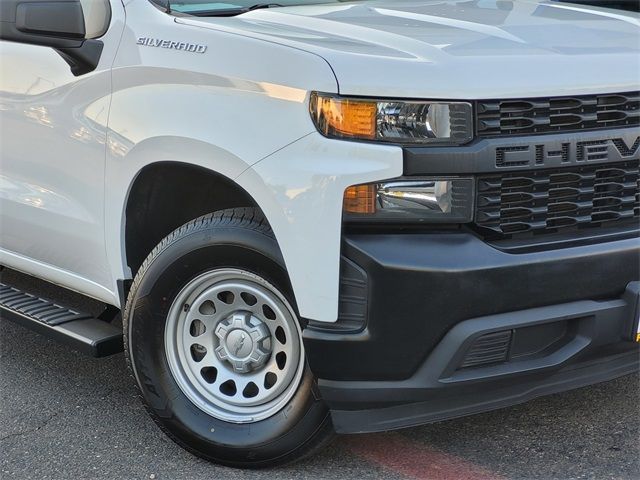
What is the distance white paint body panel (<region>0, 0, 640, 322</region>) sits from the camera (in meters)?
2.69

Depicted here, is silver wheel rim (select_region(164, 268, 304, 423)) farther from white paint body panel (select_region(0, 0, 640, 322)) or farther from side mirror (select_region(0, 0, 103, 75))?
side mirror (select_region(0, 0, 103, 75))

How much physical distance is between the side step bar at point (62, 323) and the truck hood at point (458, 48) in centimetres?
122

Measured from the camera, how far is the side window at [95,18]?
10.8 feet

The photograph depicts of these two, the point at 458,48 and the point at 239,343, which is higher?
the point at 458,48

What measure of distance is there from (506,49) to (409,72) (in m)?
0.36

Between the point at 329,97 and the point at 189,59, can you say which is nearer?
the point at 329,97

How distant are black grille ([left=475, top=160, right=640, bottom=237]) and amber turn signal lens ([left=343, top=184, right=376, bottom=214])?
0.31 m

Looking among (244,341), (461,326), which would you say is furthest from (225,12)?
(461,326)

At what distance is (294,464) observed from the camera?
323cm

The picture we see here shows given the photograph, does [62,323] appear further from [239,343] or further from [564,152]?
[564,152]

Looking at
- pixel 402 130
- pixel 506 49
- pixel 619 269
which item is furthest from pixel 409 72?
pixel 619 269

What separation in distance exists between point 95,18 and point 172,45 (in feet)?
1.34

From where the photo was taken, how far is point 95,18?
3311 millimetres

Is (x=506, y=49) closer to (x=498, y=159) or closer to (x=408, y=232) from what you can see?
(x=498, y=159)
